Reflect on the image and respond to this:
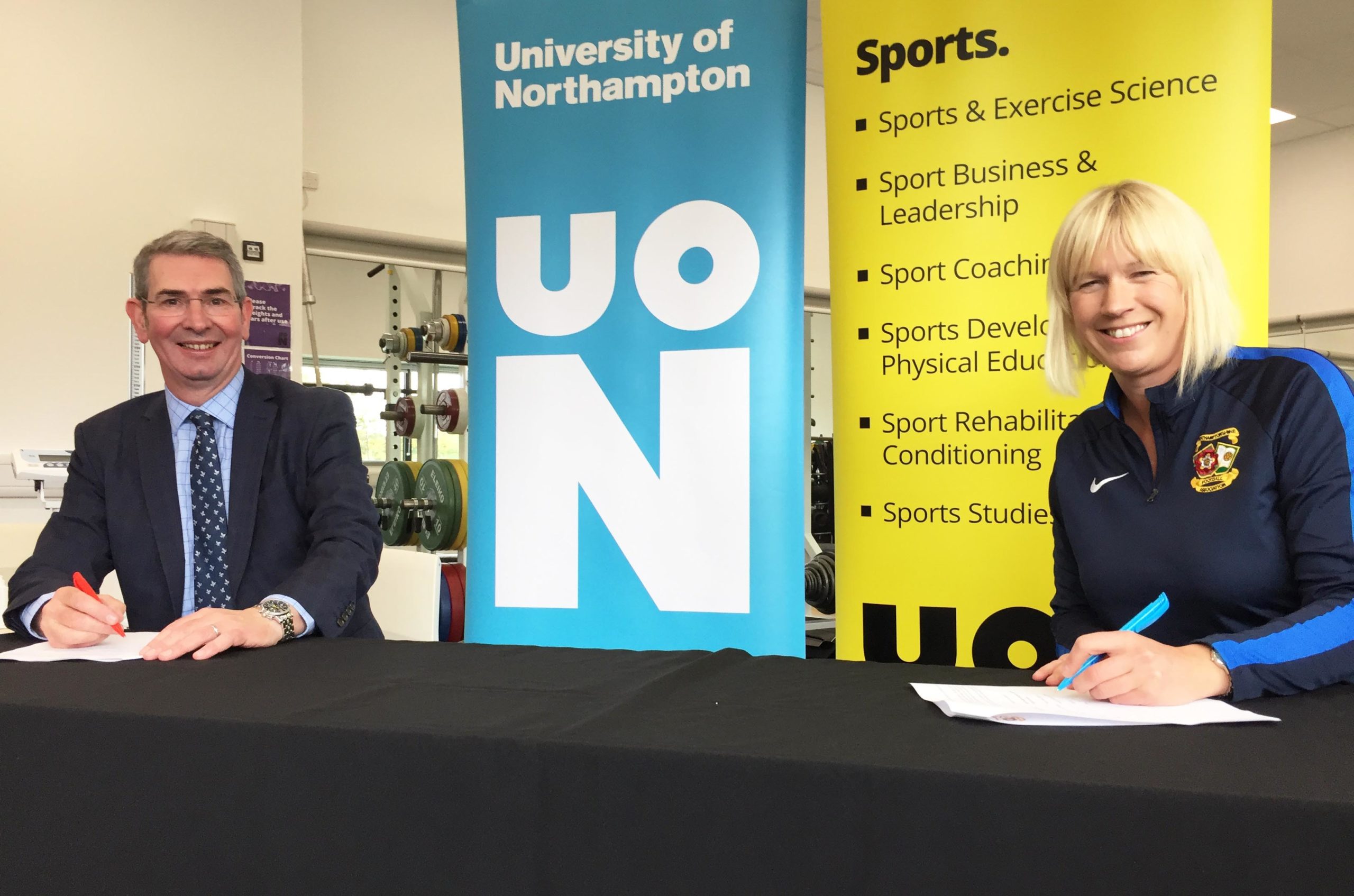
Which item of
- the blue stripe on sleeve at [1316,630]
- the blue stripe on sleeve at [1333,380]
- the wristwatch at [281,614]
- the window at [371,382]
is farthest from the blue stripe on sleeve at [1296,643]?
the window at [371,382]

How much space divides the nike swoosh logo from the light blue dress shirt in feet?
4.46

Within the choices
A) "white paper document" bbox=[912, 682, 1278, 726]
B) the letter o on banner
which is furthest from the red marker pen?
the letter o on banner

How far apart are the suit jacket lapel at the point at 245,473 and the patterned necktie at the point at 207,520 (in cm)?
1

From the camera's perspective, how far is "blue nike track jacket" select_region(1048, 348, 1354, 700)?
122 centimetres

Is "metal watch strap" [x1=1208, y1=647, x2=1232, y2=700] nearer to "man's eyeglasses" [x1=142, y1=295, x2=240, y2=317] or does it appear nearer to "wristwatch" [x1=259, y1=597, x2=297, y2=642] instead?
"wristwatch" [x1=259, y1=597, x2=297, y2=642]

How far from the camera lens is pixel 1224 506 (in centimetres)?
130

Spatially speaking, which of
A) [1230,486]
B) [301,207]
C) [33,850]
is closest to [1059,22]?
[1230,486]

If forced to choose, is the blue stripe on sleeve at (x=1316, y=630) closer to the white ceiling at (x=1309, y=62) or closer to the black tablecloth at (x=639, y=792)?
the black tablecloth at (x=639, y=792)

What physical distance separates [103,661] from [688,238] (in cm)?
162

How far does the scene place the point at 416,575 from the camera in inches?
77.3

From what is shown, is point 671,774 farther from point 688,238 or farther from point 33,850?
point 688,238

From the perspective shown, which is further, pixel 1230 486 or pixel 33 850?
pixel 1230 486

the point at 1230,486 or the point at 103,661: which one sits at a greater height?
the point at 1230,486

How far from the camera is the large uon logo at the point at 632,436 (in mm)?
2428
